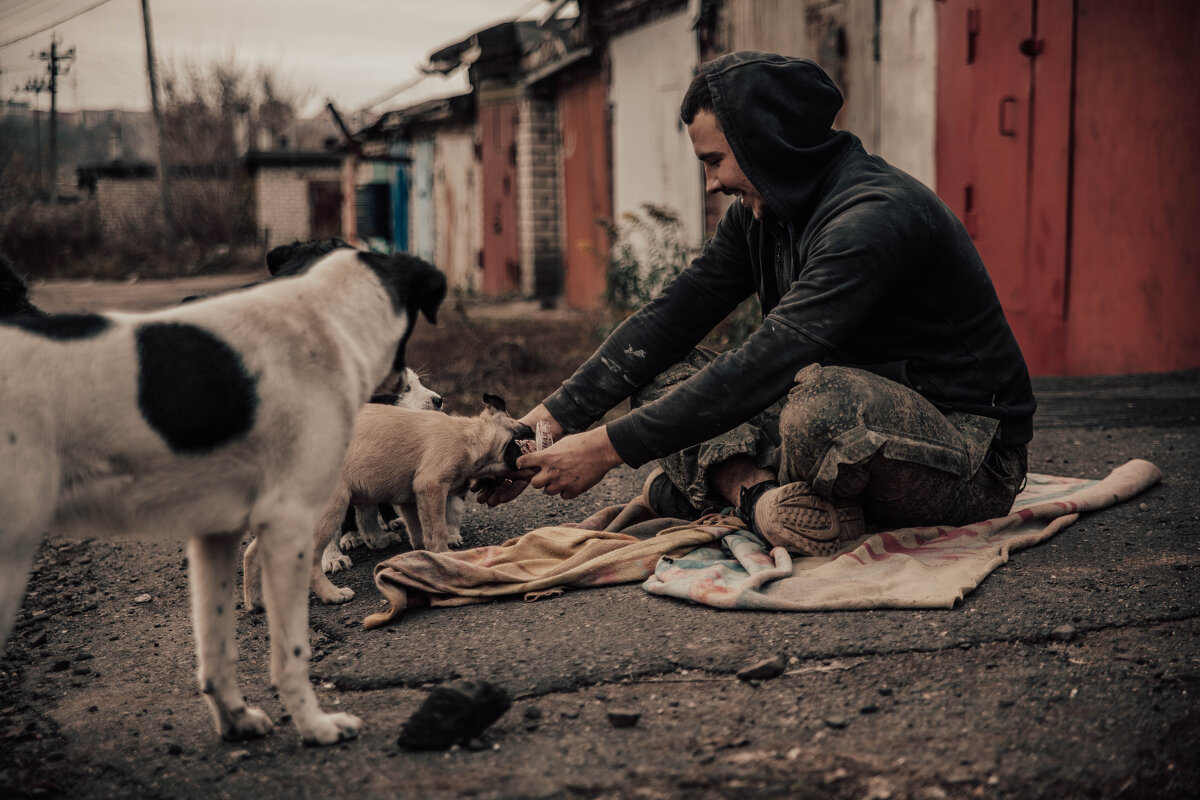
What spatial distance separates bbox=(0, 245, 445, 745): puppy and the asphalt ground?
0.29m

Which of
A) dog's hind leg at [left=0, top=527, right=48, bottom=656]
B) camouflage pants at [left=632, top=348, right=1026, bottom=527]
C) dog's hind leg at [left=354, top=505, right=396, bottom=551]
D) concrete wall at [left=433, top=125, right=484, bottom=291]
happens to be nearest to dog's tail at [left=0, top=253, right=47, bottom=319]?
dog's hind leg at [left=354, top=505, right=396, bottom=551]

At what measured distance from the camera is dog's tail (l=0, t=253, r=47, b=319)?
3637 mm

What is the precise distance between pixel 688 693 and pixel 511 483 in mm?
1565

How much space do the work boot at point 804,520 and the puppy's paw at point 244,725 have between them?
1.67 m

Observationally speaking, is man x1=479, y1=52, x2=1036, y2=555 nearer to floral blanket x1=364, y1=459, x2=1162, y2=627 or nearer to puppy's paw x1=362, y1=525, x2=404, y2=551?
floral blanket x1=364, y1=459, x2=1162, y2=627

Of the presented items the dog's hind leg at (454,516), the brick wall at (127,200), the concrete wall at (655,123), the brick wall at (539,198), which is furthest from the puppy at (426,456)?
the brick wall at (127,200)

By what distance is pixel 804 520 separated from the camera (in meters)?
3.31

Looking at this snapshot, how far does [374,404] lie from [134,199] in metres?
36.1

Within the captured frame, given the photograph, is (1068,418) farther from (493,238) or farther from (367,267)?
(493,238)

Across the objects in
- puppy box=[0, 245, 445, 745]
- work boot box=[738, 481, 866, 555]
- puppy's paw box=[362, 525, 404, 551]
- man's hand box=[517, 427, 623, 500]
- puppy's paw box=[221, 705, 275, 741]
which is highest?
puppy box=[0, 245, 445, 745]

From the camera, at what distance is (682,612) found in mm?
3105

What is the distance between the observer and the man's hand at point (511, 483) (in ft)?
12.7

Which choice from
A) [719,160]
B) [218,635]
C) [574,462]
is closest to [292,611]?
[218,635]

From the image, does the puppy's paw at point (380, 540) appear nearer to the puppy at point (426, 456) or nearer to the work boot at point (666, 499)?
the puppy at point (426, 456)
